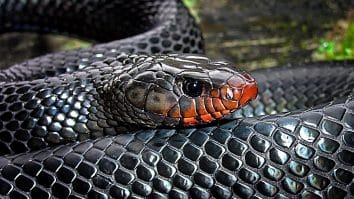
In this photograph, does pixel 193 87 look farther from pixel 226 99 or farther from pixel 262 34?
pixel 262 34

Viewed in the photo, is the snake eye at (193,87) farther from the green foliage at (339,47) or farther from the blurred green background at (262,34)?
the blurred green background at (262,34)

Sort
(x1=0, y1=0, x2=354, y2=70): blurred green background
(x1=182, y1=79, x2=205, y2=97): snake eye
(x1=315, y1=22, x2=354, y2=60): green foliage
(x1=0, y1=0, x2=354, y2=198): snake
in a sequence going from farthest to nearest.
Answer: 1. (x1=0, y1=0, x2=354, y2=70): blurred green background
2. (x1=315, y1=22, x2=354, y2=60): green foliage
3. (x1=182, y1=79, x2=205, y2=97): snake eye
4. (x1=0, y1=0, x2=354, y2=198): snake

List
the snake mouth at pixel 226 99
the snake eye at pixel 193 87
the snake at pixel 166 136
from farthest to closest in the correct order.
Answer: the snake eye at pixel 193 87 < the snake mouth at pixel 226 99 < the snake at pixel 166 136

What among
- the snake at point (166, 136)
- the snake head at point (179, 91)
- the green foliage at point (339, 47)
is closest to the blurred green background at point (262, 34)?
the green foliage at point (339, 47)

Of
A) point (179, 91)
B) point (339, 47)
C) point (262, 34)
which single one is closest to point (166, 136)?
point (179, 91)

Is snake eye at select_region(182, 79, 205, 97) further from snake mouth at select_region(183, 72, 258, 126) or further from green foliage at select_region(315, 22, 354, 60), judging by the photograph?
green foliage at select_region(315, 22, 354, 60)

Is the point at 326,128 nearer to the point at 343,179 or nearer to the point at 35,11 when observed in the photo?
the point at 343,179

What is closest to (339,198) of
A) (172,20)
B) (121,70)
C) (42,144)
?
(121,70)

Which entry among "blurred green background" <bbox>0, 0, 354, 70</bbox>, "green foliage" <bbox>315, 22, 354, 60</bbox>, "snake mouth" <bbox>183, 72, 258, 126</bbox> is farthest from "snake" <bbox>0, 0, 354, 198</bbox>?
"blurred green background" <bbox>0, 0, 354, 70</bbox>
